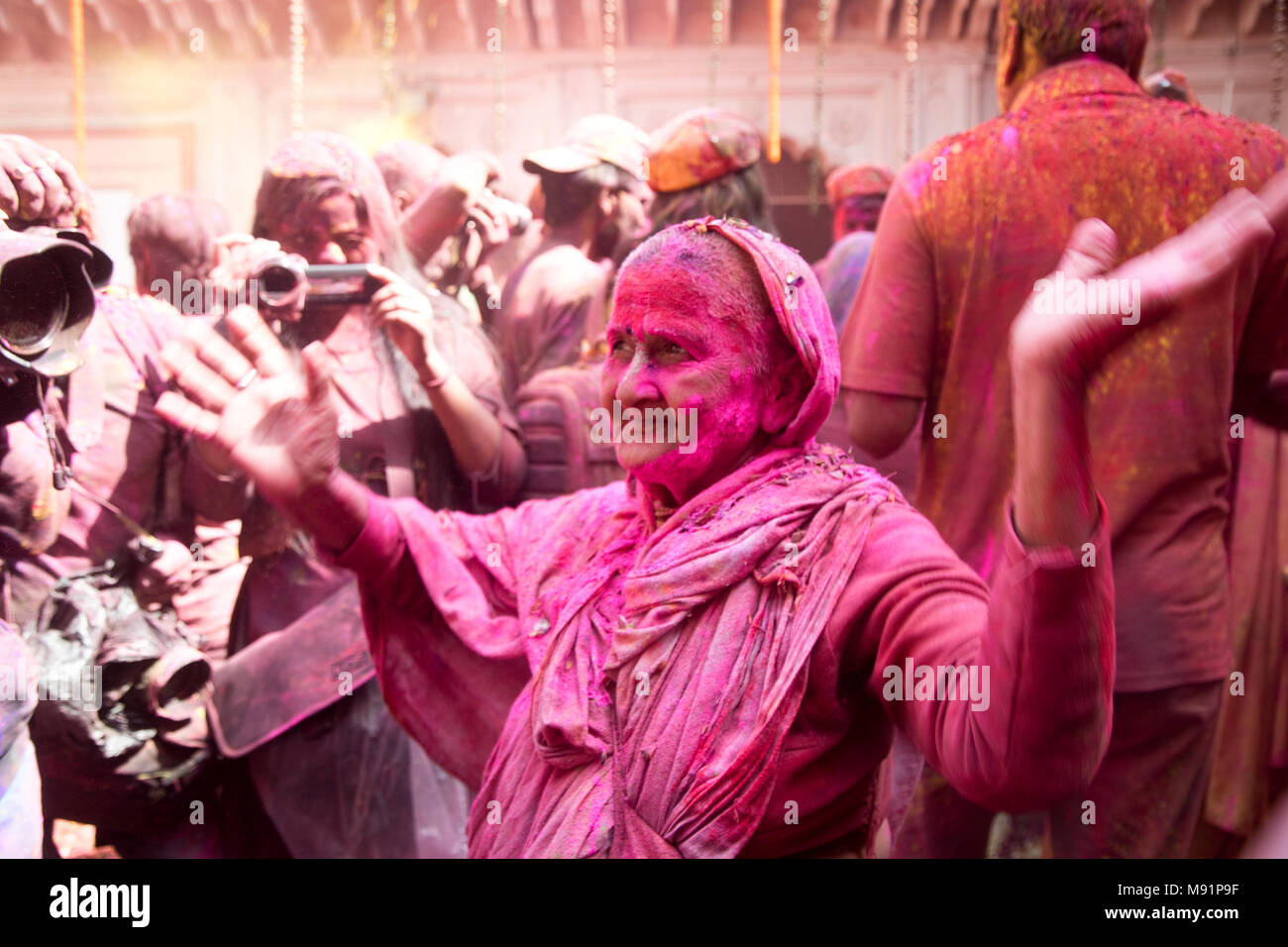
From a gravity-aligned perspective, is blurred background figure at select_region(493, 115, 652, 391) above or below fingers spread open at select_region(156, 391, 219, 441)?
above

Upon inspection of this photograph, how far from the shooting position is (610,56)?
113 inches

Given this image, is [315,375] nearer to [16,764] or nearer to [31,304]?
[31,304]

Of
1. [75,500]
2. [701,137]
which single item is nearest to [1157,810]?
[701,137]

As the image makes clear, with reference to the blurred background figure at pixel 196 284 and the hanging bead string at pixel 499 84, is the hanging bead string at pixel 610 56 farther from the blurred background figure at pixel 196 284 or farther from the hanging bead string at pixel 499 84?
the blurred background figure at pixel 196 284

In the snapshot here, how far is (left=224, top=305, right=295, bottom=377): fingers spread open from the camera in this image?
5.86ft

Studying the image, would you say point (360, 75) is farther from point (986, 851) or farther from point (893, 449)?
point (986, 851)

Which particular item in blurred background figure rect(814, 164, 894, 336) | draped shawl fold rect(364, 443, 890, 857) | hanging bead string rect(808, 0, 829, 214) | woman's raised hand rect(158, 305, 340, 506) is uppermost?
hanging bead string rect(808, 0, 829, 214)

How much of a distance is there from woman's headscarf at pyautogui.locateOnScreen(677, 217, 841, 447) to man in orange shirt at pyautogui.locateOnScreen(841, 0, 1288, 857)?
0.60 meters

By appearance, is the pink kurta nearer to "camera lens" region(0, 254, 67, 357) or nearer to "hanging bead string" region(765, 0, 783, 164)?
"camera lens" region(0, 254, 67, 357)

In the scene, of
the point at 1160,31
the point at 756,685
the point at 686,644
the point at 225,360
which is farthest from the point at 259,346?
the point at 1160,31

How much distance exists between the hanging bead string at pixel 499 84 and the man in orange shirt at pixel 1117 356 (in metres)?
1.14

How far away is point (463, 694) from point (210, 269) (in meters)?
1.27

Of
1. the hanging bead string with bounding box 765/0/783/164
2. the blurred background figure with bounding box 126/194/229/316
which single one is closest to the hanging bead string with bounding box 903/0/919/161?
the hanging bead string with bounding box 765/0/783/164

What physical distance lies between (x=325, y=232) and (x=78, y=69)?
2.13 feet
